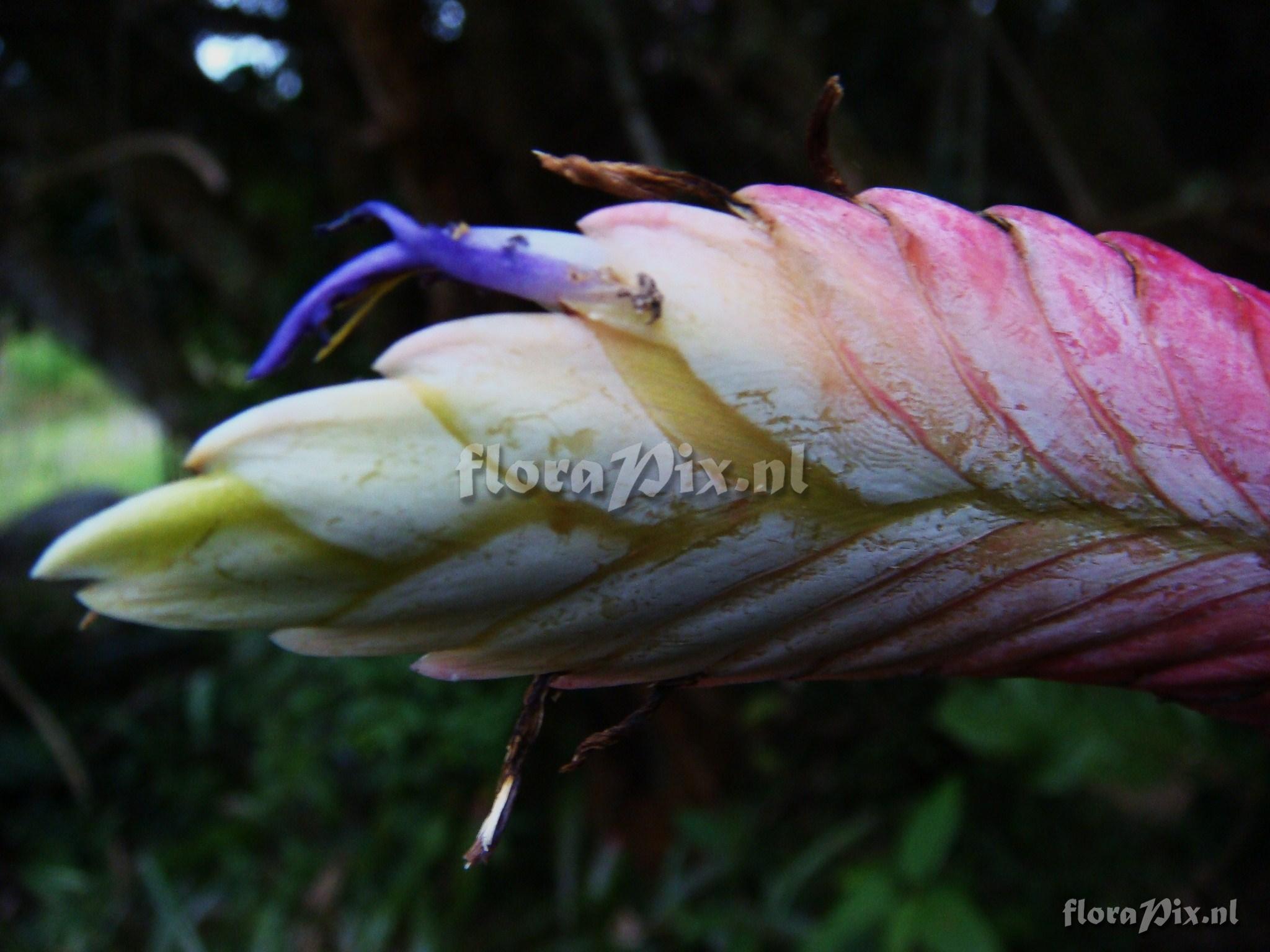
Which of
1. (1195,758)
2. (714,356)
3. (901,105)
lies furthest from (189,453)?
(901,105)

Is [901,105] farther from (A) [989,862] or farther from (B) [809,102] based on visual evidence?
(A) [989,862]

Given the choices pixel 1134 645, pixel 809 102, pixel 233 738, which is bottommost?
pixel 233 738

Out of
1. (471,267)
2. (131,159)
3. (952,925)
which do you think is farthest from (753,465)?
(131,159)

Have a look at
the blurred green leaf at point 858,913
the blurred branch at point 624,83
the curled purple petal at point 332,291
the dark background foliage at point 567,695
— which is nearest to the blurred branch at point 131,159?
the dark background foliage at point 567,695

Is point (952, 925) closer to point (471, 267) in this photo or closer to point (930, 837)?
point (930, 837)

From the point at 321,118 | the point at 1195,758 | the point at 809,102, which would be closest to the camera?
the point at 1195,758

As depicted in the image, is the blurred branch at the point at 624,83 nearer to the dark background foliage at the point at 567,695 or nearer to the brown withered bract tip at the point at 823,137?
the dark background foliage at the point at 567,695
